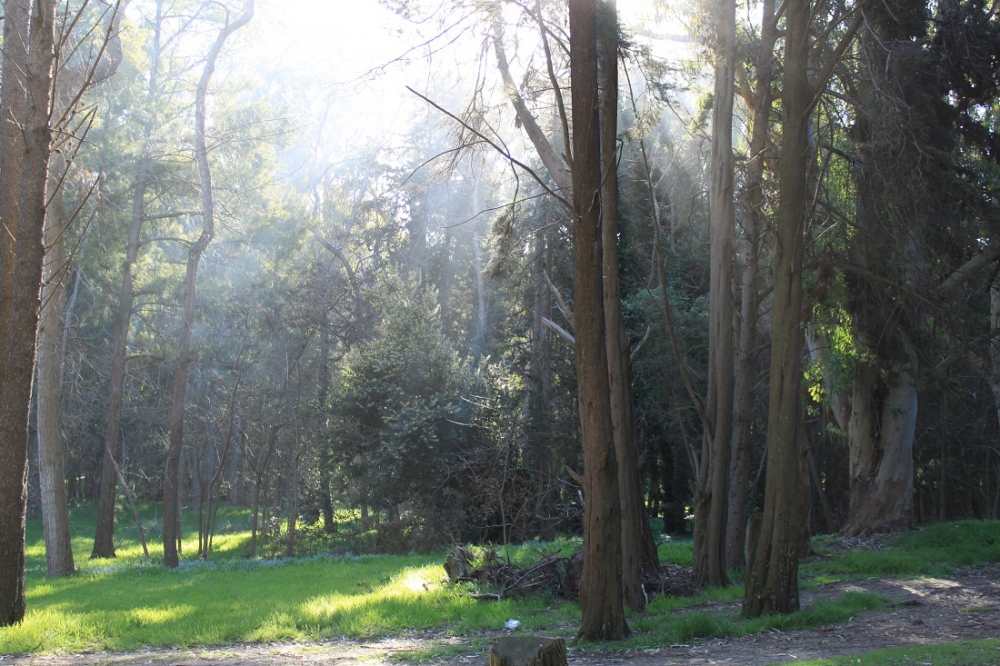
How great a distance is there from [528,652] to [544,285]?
19.9 meters

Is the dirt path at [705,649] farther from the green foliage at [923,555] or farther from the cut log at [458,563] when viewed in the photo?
the cut log at [458,563]

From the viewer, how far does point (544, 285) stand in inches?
977

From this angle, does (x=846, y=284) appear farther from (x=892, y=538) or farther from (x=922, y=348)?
(x=892, y=538)

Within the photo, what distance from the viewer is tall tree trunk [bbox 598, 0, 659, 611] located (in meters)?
10.1

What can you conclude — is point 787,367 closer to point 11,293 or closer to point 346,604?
point 346,604

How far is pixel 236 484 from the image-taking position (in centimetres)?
4703

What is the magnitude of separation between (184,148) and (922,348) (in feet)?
Result: 63.7

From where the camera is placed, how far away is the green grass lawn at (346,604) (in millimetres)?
9211

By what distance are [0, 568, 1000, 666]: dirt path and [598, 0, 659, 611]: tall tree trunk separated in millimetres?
2589

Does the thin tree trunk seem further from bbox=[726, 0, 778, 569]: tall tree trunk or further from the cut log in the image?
bbox=[726, 0, 778, 569]: tall tree trunk

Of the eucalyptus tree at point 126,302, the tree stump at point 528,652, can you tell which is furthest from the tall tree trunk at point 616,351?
the eucalyptus tree at point 126,302

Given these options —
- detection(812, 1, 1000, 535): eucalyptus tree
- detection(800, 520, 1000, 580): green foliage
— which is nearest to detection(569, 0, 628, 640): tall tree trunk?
detection(812, 1, 1000, 535): eucalyptus tree

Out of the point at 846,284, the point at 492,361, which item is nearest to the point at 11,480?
the point at 846,284

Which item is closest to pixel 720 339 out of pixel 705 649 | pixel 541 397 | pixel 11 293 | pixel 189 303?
pixel 705 649
